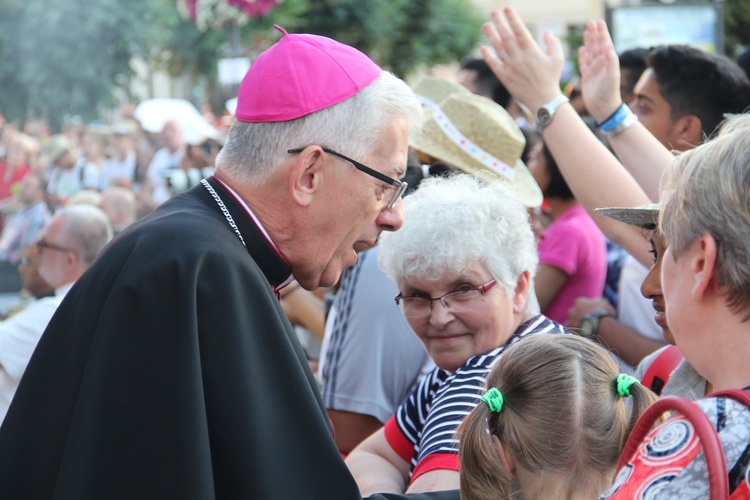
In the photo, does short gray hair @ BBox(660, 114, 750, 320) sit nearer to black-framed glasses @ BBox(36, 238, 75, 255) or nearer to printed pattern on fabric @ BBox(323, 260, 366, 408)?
printed pattern on fabric @ BBox(323, 260, 366, 408)

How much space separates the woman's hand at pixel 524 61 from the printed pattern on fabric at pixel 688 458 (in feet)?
6.39

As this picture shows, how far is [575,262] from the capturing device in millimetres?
4172

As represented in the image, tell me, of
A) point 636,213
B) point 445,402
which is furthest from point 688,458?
point 445,402

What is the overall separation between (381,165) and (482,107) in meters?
1.84

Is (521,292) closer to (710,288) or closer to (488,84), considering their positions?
(710,288)

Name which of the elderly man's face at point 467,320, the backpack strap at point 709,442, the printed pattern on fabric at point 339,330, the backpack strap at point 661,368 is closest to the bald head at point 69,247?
the printed pattern on fabric at point 339,330

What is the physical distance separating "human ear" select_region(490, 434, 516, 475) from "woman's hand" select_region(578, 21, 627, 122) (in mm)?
1599

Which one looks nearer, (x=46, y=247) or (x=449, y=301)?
(x=449, y=301)

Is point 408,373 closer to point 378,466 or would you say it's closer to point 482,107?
point 378,466

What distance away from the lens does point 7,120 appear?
23312mm

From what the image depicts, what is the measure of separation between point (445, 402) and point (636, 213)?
2.25 ft

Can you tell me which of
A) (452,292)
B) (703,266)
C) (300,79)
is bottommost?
(452,292)

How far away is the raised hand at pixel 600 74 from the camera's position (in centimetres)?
320

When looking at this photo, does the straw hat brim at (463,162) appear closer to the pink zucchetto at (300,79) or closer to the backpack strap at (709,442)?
the pink zucchetto at (300,79)
